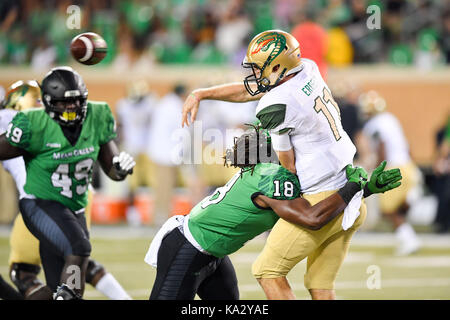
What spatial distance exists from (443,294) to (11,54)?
26.9 feet

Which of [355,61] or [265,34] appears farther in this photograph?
[355,61]

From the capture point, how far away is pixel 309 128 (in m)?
4.12

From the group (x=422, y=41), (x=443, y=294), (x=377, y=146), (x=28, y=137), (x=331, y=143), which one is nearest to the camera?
(x=331, y=143)

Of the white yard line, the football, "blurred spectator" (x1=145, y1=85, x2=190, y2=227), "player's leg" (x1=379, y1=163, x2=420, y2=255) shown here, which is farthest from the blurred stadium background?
the football

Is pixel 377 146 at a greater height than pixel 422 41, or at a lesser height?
lesser

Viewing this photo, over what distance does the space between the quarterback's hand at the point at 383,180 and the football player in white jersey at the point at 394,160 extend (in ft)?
15.3

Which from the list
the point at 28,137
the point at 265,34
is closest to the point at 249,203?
the point at 265,34

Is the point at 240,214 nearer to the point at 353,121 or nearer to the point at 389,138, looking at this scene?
the point at 389,138

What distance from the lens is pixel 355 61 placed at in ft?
40.0

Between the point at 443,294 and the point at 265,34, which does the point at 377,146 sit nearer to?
the point at 443,294

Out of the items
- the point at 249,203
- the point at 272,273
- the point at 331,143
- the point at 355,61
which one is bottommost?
the point at 272,273

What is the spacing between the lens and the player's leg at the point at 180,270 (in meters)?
4.23

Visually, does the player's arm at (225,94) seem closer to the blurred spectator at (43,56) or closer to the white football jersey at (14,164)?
the white football jersey at (14,164)

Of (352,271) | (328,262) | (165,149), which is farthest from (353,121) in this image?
(328,262)
